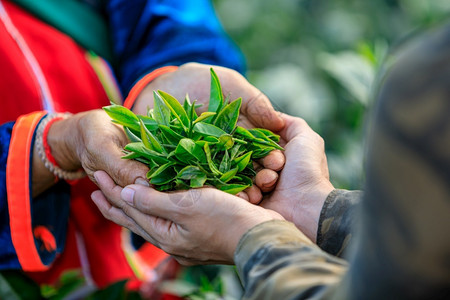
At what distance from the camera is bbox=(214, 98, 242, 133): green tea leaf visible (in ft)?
3.21

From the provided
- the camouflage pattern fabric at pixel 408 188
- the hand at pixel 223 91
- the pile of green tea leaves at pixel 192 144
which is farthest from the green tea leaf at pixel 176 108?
the camouflage pattern fabric at pixel 408 188

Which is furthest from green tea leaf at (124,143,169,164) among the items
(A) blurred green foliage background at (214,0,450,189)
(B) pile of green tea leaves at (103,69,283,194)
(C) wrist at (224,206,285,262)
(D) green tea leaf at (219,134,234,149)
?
(A) blurred green foliage background at (214,0,450,189)

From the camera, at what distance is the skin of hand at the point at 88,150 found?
0.93 metres

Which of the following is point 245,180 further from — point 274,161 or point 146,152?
point 146,152

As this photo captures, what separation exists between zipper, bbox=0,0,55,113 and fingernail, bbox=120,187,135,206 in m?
0.34

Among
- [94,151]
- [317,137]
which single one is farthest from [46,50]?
[317,137]

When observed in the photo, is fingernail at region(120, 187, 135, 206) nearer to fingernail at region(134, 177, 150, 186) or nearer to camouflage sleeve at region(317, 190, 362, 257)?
fingernail at region(134, 177, 150, 186)

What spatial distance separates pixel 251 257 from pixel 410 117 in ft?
0.98

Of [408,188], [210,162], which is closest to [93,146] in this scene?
[210,162]

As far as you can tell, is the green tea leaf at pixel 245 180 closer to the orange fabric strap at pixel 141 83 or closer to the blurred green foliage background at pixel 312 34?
the orange fabric strap at pixel 141 83

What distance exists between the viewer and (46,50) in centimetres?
115

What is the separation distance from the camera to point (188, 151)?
88cm

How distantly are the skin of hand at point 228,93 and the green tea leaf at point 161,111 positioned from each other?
0.14 meters

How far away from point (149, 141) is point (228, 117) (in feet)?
0.55
